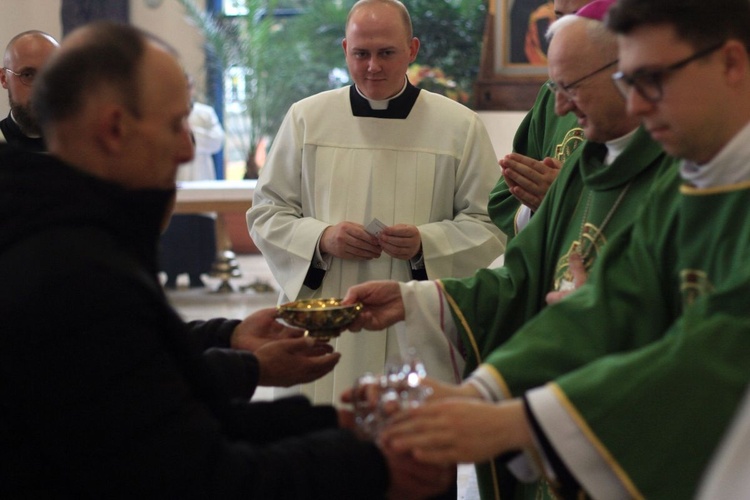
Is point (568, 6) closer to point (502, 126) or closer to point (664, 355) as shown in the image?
point (664, 355)

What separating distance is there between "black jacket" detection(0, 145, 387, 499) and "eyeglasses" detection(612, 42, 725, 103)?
1000 mm

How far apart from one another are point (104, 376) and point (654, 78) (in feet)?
4.33

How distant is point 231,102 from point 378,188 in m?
9.48

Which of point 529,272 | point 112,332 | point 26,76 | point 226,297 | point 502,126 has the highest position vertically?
point 26,76

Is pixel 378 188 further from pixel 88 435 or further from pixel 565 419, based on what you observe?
pixel 88 435

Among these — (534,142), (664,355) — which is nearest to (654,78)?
(664,355)

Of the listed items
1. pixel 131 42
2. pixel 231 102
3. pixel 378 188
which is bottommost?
pixel 231 102

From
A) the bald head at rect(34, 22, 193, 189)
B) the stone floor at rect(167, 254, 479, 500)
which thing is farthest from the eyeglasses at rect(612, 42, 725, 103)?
the stone floor at rect(167, 254, 479, 500)

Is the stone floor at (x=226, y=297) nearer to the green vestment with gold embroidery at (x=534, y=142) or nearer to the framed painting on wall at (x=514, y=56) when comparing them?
the framed painting on wall at (x=514, y=56)

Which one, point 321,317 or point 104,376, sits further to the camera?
point 321,317

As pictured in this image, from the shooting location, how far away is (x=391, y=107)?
188 inches

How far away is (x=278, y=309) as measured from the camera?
3.21 m

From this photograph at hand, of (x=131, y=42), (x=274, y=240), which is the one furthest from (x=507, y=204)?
(x=131, y=42)

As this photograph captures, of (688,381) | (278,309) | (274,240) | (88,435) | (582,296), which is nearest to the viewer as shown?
(88,435)
